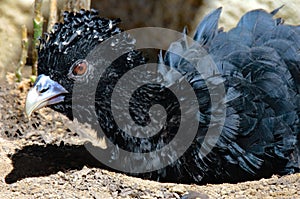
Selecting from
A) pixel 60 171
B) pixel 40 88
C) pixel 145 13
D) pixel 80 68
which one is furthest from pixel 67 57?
pixel 145 13

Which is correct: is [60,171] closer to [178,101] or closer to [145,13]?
[178,101]

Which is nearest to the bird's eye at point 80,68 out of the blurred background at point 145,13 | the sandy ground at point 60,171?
the sandy ground at point 60,171

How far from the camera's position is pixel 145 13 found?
5.98 meters

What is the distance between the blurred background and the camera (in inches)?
220

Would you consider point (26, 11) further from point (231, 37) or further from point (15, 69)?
point (231, 37)

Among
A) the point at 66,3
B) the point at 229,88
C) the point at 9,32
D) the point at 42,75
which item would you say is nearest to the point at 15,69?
the point at 9,32

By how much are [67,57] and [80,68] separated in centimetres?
10

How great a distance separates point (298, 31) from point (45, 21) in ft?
7.54

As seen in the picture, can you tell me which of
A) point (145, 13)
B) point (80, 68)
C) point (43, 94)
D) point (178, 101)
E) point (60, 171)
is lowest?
point (60, 171)

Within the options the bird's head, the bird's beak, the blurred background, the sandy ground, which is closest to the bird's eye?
the bird's head

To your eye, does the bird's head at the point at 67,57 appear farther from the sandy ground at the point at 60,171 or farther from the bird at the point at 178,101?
the sandy ground at the point at 60,171

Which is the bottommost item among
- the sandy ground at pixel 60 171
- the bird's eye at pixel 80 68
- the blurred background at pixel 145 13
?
the sandy ground at pixel 60 171

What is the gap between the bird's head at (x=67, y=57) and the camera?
3.82 meters

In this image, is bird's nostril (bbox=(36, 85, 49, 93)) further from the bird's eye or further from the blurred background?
the blurred background
